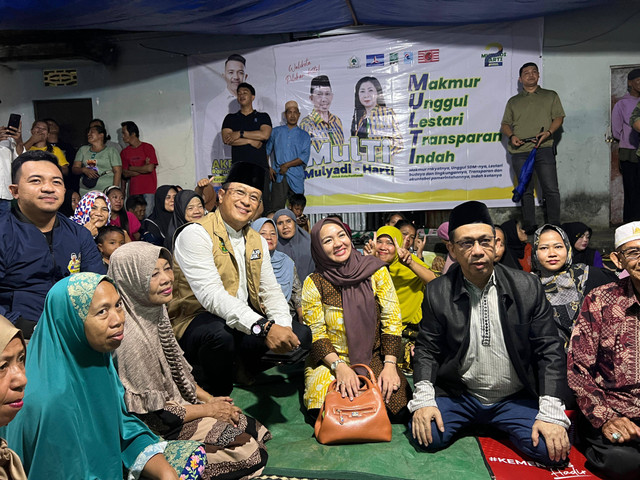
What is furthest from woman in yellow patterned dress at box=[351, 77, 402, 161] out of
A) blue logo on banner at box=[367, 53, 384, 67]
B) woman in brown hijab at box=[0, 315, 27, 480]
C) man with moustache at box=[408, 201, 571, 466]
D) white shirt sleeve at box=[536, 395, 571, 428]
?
woman in brown hijab at box=[0, 315, 27, 480]

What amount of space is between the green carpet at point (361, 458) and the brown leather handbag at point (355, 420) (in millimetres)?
46

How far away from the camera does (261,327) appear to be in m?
3.04

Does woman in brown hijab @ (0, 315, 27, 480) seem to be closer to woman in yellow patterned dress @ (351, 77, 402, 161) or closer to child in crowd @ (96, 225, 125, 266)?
child in crowd @ (96, 225, 125, 266)

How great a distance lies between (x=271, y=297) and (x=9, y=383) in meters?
2.15

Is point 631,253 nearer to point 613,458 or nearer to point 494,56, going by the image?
point 613,458

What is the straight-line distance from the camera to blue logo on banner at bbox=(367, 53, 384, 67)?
7082mm

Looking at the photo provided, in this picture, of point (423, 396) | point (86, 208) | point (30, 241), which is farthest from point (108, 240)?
point (423, 396)

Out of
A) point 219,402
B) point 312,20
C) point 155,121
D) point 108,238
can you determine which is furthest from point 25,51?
point 219,402

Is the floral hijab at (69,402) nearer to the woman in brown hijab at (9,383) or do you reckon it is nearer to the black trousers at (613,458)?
the woman in brown hijab at (9,383)

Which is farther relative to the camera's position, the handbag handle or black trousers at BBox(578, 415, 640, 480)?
the handbag handle

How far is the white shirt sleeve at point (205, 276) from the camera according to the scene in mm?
3199

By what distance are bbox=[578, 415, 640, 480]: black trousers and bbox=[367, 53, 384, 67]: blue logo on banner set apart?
18.2ft

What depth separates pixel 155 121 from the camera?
8.12 m

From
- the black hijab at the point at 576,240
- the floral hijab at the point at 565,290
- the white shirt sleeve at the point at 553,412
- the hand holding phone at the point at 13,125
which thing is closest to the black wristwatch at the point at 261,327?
the white shirt sleeve at the point at 553,412
